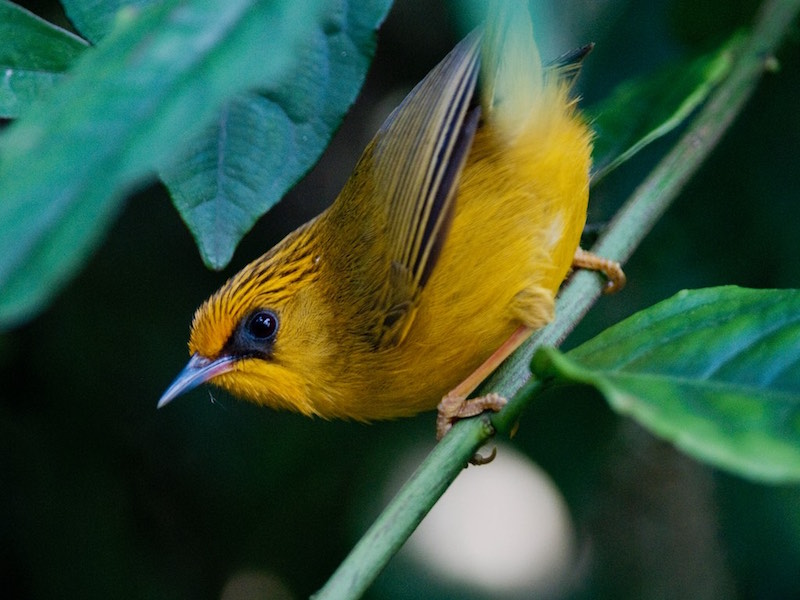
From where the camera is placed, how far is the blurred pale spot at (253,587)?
13.3ft

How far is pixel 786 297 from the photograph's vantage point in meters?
1.71

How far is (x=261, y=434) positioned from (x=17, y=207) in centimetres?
287

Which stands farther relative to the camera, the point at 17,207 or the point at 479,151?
the point at 479,151

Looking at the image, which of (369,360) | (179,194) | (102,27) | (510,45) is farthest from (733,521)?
(102,27)

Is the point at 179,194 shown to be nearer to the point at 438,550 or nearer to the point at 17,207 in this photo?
the point at 17,207

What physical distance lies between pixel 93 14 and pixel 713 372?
1.44 m

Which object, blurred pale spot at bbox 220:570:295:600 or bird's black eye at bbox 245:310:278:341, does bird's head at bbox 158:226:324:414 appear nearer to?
bird's black eye at bbox 245:310:278:341

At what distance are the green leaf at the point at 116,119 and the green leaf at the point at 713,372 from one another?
68cm

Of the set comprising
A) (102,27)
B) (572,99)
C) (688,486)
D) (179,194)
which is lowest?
(688,486)

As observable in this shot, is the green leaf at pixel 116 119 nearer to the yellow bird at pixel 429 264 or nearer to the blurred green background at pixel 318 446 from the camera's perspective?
the yellow bird at pixel 429 264

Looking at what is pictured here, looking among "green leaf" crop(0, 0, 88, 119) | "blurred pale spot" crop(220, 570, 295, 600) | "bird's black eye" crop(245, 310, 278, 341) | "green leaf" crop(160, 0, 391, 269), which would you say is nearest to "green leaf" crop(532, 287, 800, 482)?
"green leaf" crop(160, 0, 391, 269)

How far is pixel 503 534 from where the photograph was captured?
413 cm

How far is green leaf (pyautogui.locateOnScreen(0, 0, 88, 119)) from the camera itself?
6.73ft

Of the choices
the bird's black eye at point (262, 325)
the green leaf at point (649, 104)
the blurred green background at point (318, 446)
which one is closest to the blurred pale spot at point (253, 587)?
the blurred green background at point (318, 446)
